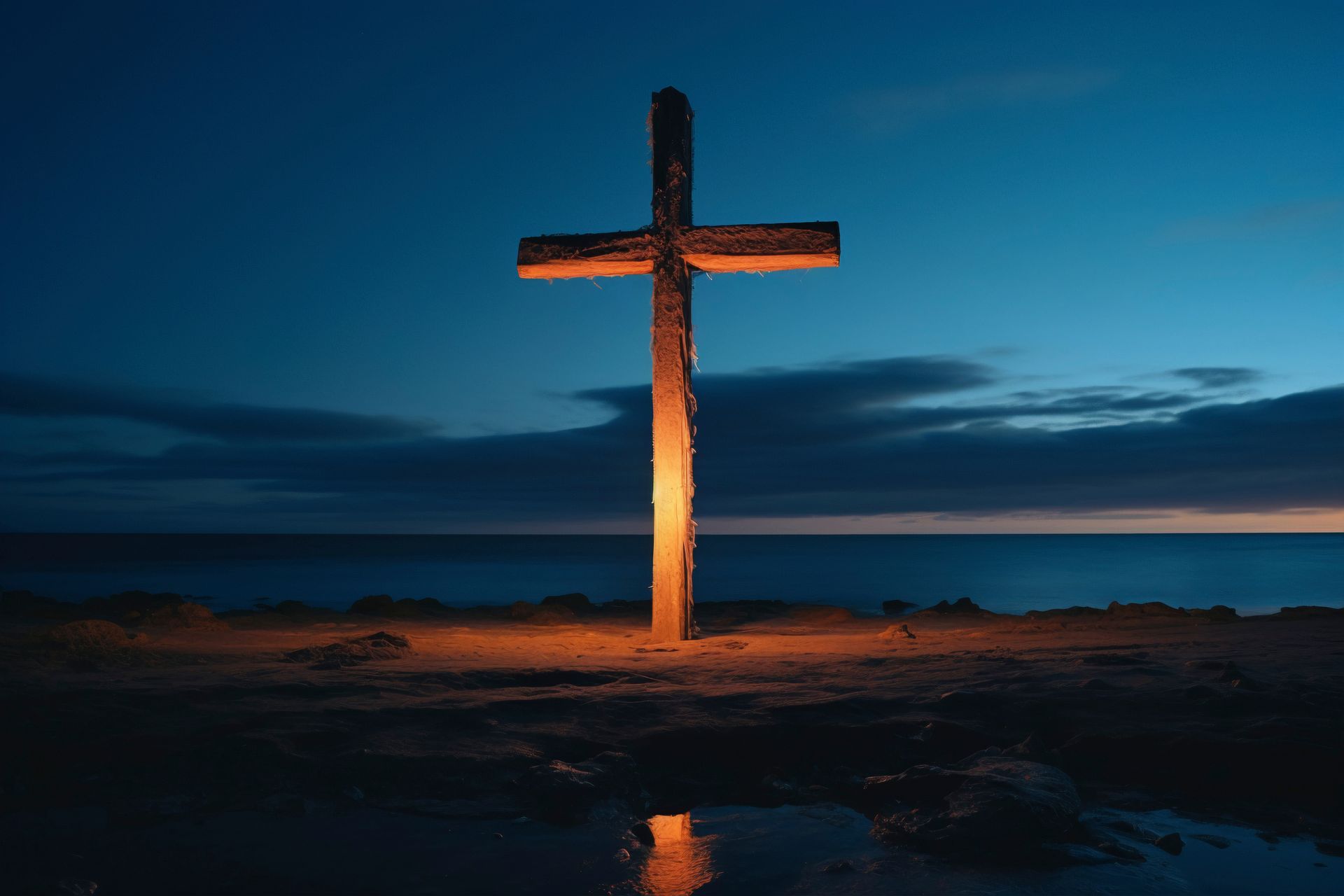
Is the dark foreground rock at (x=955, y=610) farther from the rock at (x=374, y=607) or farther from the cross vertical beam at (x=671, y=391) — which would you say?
the rock at (x=374, y=607)

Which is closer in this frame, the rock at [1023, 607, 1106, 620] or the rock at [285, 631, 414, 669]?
the rock at [285, 631, 414, 669]

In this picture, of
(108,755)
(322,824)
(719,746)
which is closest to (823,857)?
(719,746)

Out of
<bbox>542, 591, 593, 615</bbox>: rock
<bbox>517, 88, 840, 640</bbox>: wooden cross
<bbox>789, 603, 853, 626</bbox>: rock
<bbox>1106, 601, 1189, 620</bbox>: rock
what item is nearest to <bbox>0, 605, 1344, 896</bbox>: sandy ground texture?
<bbox>517, 88, 840, 640</bbox>: wooden cross

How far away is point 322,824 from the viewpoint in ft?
9.81

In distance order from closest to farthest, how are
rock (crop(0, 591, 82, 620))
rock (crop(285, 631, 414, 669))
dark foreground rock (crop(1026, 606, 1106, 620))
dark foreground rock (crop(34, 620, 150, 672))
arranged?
dark foreground rock (crop(34, 620, 150, 672))
rock (crop(285, 631, 414, 669))
rock (crop(0, 591, 82, 620))
dark foreground rock (crop(1026, 606, 1106, 620))

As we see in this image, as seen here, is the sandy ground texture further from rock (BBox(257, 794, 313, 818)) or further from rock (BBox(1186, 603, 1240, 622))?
rock (BBox(1186, 603, 1240, 622))

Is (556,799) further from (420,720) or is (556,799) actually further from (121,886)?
(121,886)

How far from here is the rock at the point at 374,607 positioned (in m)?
10.3

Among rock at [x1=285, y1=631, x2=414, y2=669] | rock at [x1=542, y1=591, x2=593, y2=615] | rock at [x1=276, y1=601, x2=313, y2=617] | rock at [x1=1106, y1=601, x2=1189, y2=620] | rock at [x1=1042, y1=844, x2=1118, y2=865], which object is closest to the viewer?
rock at [x1=1042, y1=844, x2=1118, y2=865]

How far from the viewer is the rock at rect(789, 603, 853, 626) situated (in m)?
9.42

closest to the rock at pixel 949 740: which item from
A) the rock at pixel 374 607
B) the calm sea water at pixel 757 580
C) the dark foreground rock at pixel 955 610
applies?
the dark foreground rock at pixel 955 610

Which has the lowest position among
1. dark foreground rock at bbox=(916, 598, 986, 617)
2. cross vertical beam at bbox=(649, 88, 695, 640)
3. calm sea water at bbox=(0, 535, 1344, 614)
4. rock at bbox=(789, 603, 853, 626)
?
calm sea water at bbox=(0, 535, 1344, 614)

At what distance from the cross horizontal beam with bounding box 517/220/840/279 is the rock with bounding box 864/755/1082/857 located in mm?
5359

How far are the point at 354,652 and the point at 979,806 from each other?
14.9 feet
